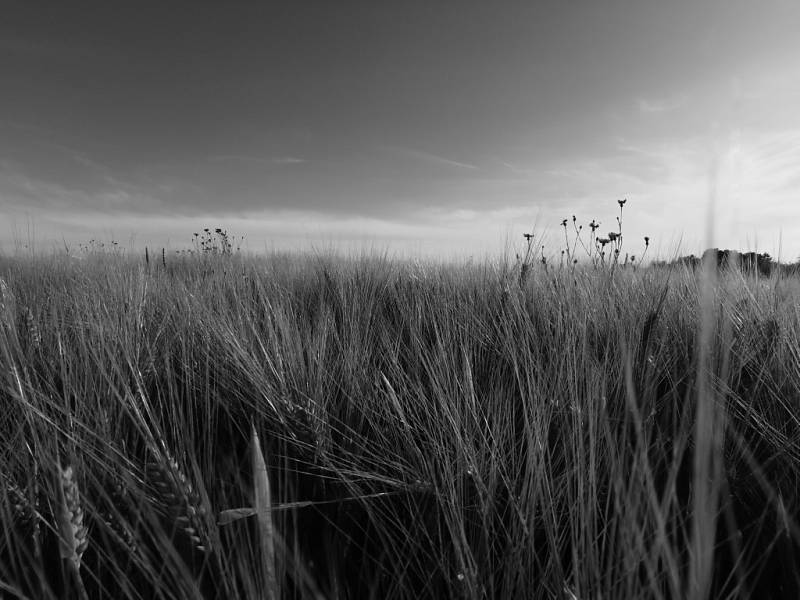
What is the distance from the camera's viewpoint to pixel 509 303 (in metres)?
1.75

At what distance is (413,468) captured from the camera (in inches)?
34.8

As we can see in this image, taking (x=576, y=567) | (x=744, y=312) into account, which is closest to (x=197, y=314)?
(x=576, y=567)

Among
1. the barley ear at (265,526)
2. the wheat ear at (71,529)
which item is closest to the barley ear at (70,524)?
the wheat ear at (71,529)

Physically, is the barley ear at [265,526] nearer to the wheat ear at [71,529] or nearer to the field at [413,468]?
the field at [413,468]

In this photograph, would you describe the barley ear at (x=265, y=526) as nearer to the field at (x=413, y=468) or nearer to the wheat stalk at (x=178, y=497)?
the field at (x=413, y=468)

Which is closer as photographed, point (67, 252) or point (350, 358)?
point (350, 358)

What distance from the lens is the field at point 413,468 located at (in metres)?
0.60

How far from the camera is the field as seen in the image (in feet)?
1.98

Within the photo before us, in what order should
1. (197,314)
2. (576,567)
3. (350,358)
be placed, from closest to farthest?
(576,567), (350,358), (197,314)

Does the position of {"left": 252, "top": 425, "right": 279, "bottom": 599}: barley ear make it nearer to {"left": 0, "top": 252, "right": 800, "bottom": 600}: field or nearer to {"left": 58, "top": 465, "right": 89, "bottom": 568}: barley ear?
{"left": 0, "top": 252, "right": 800, "bottom": 600}: field

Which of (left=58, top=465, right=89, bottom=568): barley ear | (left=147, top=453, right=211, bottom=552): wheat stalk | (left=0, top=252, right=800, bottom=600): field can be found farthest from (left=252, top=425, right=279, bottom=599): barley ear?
(left=58, top=465, right=89, bottom=568): barley ear

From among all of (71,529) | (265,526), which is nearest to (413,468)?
(265,526)

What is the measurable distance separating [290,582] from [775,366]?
142 cm

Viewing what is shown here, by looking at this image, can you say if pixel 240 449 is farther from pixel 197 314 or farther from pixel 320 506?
pixel 197 314
